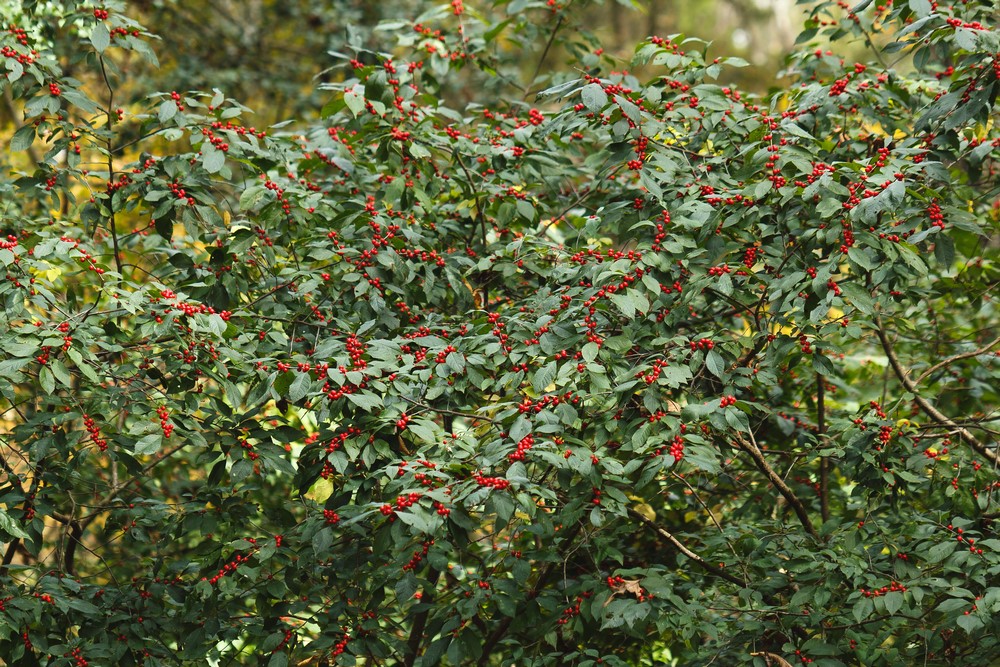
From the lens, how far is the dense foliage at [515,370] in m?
2.27

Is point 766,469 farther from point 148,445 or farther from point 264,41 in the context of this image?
point 264,41

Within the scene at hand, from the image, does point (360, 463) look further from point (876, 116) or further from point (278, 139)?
point (876, 116)

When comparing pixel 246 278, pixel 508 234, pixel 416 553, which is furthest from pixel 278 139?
pixel 416 553

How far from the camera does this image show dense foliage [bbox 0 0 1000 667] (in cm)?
227

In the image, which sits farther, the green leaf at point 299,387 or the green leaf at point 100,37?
the green leaf at point 100,37

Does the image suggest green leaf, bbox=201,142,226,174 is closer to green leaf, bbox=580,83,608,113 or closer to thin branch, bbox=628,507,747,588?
green leaf, bbox=580,83,608,113

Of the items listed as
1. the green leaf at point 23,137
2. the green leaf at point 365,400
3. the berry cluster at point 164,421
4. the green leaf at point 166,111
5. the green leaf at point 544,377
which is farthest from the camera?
the green leaf at point 23,137

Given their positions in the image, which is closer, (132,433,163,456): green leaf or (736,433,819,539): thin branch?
(132,433,163,456): green leaf

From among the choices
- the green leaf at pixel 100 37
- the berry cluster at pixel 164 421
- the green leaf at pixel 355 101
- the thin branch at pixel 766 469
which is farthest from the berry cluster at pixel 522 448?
the green leaf at pixel 100 37

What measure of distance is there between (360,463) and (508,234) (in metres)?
0.91

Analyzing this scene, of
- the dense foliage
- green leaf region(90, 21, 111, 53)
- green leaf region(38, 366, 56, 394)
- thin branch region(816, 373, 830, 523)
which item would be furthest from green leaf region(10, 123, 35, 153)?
thin branch region(816, 373, 830, 523)

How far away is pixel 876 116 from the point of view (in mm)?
2926

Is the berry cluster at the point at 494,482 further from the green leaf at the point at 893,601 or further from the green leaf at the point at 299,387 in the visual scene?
the green leaf at the point at 893,601

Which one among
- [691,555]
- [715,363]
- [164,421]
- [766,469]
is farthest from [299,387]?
[766,469]
